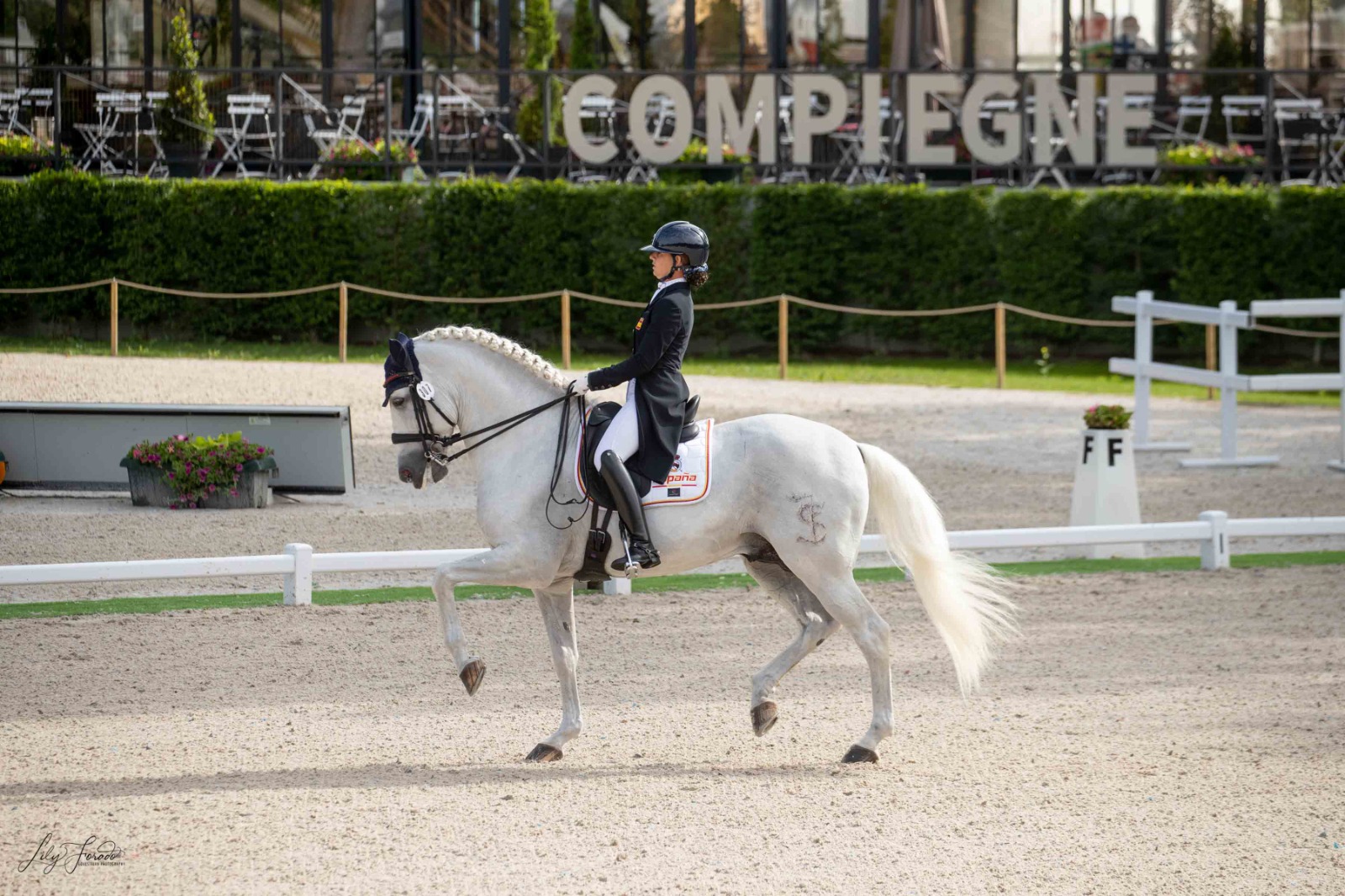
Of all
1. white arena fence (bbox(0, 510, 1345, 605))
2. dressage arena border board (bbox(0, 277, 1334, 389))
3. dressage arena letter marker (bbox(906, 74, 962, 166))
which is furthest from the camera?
dressage arena letter marker (bbox(906, 74, 962, 166))

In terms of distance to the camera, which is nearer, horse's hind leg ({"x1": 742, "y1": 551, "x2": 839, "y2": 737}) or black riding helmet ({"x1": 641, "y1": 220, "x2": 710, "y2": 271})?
black riding helmet ({"x1": 641, "y1": 220, "x2": 710, "y2": 271})

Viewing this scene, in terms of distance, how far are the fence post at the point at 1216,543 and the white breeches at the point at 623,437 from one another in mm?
5896

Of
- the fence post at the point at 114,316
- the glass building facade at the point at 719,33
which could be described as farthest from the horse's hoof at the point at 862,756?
the glass building facade at the point at 719,33

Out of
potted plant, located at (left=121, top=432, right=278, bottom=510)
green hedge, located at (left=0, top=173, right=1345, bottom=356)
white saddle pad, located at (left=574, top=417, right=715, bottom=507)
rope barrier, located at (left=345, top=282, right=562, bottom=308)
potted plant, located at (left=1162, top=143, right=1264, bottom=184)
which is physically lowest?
potted plant, located at (left=121, top=432, right=278, bottom=510)

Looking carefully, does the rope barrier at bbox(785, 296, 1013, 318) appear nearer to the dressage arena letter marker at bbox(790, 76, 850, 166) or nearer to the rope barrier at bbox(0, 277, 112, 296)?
the dressage arena letter marker at bbox(790, 76, 850, 166)

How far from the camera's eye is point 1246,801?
5.70 metres

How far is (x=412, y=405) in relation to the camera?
6.23 metres

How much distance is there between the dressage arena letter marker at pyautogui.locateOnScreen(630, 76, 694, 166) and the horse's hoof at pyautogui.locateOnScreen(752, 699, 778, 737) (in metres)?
16.5

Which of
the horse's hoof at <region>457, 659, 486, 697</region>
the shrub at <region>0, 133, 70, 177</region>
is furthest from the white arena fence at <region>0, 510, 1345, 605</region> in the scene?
the shrub at <region>0, 133, 70, 177</region>

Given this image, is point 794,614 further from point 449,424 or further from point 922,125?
point 922,125

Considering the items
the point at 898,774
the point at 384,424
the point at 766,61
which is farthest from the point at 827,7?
the point at 898,774

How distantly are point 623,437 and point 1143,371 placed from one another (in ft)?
35.2

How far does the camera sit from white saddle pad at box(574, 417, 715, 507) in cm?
624

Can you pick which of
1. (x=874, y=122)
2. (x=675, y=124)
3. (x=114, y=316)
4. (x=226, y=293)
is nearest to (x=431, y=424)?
(x=114, y=316)
